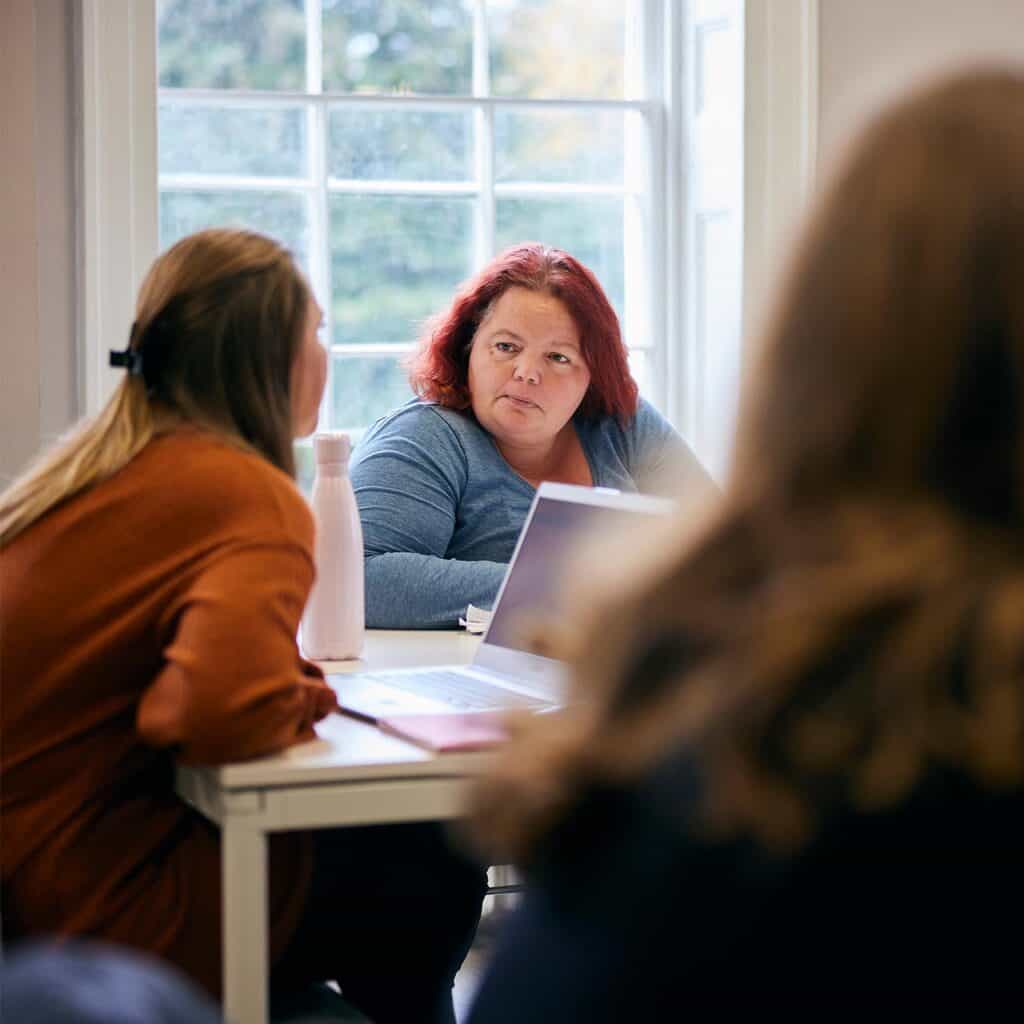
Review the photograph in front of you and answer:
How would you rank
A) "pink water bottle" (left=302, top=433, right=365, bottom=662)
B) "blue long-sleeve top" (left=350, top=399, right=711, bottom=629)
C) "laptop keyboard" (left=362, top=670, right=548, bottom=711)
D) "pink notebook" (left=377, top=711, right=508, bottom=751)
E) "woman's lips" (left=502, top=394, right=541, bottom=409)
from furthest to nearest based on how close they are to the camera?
"woman's lips" (left=502, top=394, right=541, bottom=409)
"blue long-sleeve top" (left=350, top=399, right=711, bottom=629)
"pink water bottle" (left=302, top=433, right=365, bottom=662)
"laptop keyboard" (left=362, top=670, right=548, bottom=711)
"pink notebook" (left=377, top=711, right=508, bottom=751)

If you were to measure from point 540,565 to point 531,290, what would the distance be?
90 cm

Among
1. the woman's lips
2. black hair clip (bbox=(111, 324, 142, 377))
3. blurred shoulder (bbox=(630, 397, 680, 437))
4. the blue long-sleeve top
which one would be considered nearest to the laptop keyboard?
the blue long-sleeve top

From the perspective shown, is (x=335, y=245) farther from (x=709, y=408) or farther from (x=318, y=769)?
(x=318, y=769)

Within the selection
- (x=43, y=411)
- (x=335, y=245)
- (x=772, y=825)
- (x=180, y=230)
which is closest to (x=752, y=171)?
(x=335, y=245)

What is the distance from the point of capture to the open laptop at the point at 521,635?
6.33 ft

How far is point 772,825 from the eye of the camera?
0.76m

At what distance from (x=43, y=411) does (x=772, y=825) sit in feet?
8.30

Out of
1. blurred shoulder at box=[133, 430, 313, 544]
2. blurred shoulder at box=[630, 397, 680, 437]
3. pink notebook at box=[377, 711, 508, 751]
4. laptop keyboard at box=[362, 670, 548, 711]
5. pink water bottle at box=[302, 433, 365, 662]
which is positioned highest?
blurred shoulder at box=[630, 397, 680, 437]

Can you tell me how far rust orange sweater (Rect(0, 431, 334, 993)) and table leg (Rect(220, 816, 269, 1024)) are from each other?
0.08m

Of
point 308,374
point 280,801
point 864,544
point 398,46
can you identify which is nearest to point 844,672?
point 864,544

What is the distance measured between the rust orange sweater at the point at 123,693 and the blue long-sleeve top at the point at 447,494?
33.8 inches

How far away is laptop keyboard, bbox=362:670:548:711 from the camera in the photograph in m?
1.88

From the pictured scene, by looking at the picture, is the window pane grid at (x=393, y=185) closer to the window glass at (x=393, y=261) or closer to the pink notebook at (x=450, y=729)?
the window glass at (x=393, y=261)

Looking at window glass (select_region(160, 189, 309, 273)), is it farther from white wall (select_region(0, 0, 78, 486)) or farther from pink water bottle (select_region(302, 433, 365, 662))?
pink water bottle (select_region(302, 433, 365, 662))
